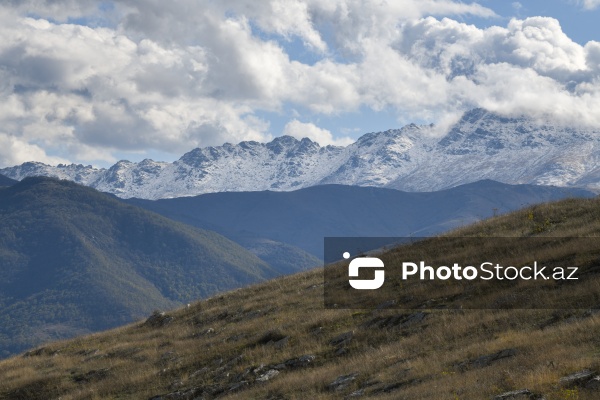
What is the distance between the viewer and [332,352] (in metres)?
23.9

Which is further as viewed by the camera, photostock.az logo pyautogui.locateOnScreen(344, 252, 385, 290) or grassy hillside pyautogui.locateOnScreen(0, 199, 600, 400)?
photostock.az logo pyautogui.locateOnScreen(344, 252, 385, 290)

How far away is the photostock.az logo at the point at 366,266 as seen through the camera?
32.3 m

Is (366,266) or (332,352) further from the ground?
(366,266)

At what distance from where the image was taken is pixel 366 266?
3716 cm

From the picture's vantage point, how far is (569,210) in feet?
120

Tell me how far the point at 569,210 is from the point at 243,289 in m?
19.4

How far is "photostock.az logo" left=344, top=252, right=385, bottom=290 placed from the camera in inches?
1273

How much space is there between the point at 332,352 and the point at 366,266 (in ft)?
44.6

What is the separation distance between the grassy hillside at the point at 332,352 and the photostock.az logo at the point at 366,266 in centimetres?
196

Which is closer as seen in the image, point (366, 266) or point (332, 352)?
point (332, 352)

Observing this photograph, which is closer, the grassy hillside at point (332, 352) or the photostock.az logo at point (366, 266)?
the grassy hillside at point (332, 352)

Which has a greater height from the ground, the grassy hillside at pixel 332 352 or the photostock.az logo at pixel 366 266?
the photostock.az logo at pixel 366 266

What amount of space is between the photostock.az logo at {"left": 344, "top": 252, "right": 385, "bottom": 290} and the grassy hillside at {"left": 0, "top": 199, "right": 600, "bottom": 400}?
1958 millimetres

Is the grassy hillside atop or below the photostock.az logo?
→ below
